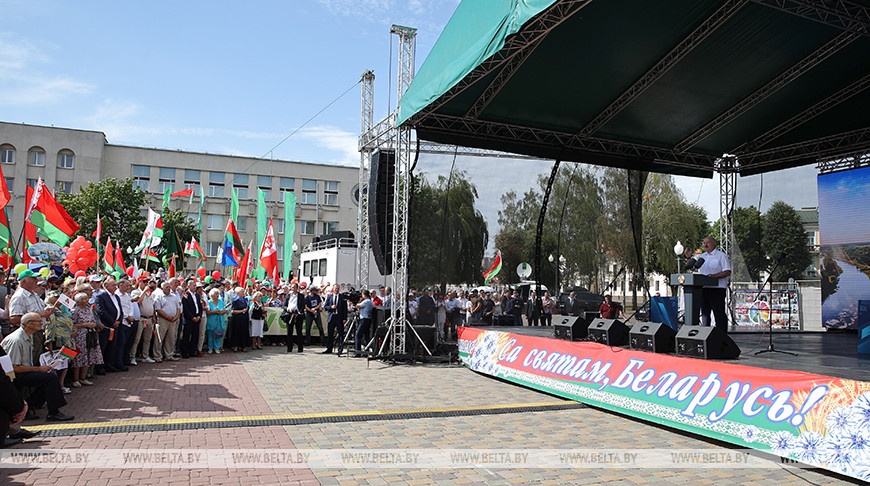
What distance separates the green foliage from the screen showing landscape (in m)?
9.49

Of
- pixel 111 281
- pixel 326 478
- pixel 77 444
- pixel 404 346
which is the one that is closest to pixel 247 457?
pixel 326 478

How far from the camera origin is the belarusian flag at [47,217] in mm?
12500

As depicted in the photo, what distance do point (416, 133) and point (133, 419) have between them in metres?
8.12

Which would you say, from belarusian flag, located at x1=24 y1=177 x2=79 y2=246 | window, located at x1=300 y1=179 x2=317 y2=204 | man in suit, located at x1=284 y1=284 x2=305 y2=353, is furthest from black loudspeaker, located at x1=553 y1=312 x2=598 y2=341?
window, located at x1=300 y1=179 x2=317 y2=204

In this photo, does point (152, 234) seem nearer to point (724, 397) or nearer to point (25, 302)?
point (25, 302)

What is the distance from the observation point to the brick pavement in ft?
16.4

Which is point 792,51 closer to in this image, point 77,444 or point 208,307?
point 77,444

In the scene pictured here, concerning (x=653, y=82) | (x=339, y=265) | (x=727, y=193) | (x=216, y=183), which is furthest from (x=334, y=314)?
(x=216, y=183)

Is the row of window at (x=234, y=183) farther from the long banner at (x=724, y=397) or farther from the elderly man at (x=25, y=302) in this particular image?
the long banner at (x=724, y=397)

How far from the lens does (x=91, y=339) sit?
29.4 ft

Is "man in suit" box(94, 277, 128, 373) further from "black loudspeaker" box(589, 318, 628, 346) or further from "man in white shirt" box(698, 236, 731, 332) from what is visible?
"man in white shirt" box(698, 236, 731, 332)

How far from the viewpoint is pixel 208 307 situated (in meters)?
13.8

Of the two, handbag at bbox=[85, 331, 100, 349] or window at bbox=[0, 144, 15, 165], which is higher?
window at bbox=[0, 144, 15, 165]

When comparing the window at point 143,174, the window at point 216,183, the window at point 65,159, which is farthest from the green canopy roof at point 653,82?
the window at point 65,159
